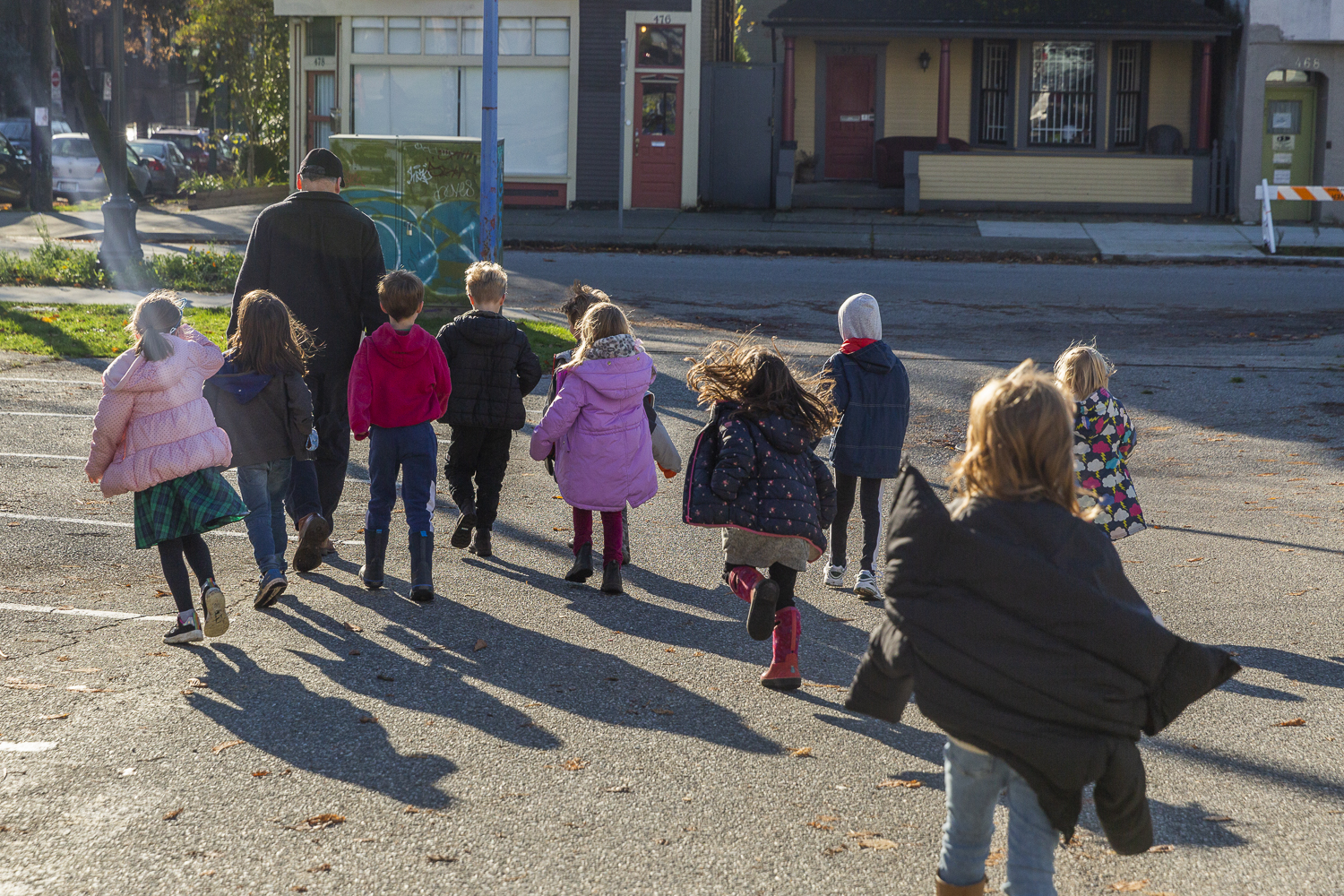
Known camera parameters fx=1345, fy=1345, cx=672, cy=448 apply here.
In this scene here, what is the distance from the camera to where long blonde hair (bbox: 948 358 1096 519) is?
3.01 metres

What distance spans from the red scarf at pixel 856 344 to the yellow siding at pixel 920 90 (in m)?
24.1

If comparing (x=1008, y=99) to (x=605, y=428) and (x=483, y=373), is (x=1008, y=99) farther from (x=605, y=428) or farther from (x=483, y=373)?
(x=605, y=428)

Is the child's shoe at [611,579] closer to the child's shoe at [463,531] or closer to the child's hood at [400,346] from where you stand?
the child's shoe at [463,531]

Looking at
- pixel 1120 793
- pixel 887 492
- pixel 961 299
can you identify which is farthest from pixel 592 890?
pixel 961 299

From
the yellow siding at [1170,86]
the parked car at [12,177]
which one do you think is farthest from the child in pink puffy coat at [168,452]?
the parked car at [12,177]

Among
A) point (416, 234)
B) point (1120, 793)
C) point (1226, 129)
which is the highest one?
point (1226, 129)

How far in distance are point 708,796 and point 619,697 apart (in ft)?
3.09

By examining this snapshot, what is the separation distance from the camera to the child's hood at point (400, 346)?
632cm

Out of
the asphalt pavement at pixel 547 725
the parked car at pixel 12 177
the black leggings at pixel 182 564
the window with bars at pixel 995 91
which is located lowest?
the asphalt pavement at pixel 547 725

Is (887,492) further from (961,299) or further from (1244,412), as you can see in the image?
(961,299)

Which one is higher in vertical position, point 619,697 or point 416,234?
point 416,234

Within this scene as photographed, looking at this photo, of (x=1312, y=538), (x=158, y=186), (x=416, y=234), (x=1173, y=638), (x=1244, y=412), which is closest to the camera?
(x=1173, y=638)

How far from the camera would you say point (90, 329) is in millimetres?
13109

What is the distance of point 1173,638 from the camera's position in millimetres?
3061
